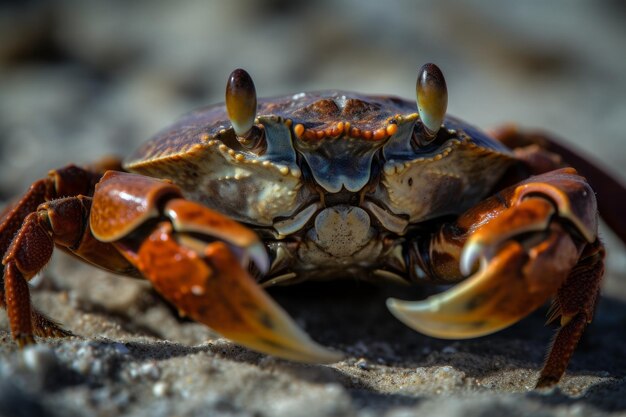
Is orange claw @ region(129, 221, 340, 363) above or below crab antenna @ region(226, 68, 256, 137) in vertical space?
below

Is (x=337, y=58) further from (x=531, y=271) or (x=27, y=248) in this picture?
(x=531, y=271)

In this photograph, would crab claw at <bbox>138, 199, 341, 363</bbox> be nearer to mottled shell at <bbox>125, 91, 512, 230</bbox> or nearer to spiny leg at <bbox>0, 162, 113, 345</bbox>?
mottled shell at <bbox>125, 91, 512, 230</bbox>

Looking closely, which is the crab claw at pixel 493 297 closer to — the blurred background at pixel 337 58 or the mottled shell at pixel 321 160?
the mottled shell at pixel 321 160

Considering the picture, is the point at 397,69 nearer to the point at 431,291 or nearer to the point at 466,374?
the point at 431,291

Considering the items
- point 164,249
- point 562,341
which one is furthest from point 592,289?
point 164,249

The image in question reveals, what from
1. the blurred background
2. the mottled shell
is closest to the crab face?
the mottled shell

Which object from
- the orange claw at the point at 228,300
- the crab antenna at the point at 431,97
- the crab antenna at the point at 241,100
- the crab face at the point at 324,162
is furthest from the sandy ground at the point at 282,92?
the crab antenna at the point at 431,97
